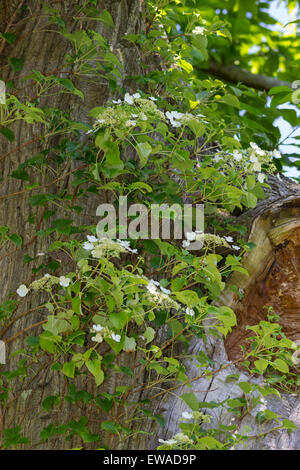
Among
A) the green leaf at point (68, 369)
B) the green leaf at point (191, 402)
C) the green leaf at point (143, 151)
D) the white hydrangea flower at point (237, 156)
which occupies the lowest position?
the green leaf at point (191, 402)

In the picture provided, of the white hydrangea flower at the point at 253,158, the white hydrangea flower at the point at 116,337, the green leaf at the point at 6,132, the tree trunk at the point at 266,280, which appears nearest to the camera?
the white hydrangea flower at the point at 116,337

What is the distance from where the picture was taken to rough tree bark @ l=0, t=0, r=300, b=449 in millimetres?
2004

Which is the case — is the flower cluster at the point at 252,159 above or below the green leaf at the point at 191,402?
above

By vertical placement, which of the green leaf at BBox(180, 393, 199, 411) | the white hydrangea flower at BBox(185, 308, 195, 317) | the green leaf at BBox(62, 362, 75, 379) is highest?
the white hydrangea flower at BBox(185, 308, 195, 317)

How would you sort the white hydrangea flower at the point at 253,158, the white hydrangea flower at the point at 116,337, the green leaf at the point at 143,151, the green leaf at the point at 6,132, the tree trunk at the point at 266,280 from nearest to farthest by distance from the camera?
the white hydrangea flower at the point at 116,337
the green leaf at the point at 143,151
the white hydrangea flower at the point at 253,158
the green leaf at the point at 6,132
the tree trunk at the point at 266,280

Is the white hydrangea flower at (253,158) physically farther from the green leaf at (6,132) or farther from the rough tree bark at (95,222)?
the green leaf at (6,132)

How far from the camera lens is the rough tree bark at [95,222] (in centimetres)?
200

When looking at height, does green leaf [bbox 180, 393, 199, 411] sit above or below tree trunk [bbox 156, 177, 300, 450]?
below

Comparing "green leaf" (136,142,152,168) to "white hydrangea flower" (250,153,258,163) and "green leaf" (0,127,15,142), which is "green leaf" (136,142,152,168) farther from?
"green leaf" (0,127,15,142)

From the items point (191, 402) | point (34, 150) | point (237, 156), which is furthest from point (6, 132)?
point (191, 402)

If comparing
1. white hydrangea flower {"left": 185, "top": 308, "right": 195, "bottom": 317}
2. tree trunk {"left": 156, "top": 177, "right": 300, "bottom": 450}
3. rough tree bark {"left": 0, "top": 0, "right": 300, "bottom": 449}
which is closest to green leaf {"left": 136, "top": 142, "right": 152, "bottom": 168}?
white hydrangea flower {"left": 185, "top": 308, "right": 195, "bottom": 317}

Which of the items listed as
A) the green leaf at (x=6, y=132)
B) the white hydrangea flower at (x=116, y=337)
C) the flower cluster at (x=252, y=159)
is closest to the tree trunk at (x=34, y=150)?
the green leaf at (x=6, y=132)

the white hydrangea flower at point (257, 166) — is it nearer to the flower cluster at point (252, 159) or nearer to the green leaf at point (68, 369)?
the flower cluster at point (252, 159)

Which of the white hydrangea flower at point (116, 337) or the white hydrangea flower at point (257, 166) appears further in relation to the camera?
the white hydrangea flower at point (257, 166)
